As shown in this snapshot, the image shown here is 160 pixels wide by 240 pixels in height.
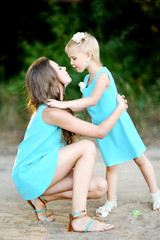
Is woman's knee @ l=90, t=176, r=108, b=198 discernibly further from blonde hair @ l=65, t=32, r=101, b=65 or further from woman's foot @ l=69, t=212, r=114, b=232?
blonde hair @ l=65, t=32, r=101, b=65

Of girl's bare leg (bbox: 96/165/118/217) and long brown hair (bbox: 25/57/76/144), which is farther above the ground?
long brown hair (bbox: 25/57/76/144)

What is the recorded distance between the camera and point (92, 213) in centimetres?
291

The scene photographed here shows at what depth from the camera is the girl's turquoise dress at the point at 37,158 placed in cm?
256

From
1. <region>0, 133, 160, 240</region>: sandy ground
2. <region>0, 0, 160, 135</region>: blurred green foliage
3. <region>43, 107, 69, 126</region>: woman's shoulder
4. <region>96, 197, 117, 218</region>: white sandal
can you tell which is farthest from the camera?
<region>0, 0, 160, 135</region>: blurred green foliage

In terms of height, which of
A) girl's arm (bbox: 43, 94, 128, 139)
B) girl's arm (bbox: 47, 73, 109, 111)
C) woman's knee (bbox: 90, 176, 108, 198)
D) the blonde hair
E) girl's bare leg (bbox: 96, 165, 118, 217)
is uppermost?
the blonde hair

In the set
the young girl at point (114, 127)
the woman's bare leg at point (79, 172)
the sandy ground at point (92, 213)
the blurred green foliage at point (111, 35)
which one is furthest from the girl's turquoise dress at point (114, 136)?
the blurred green foliage at point (111, 35)

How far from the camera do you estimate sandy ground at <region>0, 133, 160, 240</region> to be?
2416 mm

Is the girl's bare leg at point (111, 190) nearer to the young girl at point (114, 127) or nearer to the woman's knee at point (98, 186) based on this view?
the young girl at point (114, 127)

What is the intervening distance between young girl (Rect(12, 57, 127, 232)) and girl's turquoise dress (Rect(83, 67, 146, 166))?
18cm

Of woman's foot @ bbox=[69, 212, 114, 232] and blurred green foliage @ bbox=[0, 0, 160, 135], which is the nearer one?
woman's foot @ bbox=[69, 212, 114, 232]

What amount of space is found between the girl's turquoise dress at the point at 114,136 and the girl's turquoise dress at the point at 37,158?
1.38ft

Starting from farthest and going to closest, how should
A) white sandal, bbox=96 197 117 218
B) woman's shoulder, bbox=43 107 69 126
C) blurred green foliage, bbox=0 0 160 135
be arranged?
blurred green foliage, bbox=0 0 160 135 < white sandal, bbox=96 197 117 218 < woman's shoulder, bbox=43 107 69 126

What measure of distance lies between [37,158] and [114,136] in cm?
66

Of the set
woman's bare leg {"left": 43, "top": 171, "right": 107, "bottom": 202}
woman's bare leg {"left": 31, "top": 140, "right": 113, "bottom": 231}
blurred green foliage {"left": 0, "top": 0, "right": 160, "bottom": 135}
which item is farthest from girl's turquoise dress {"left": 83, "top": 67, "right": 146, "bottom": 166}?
blurred green foliage {"left": 0, "top": 0, "right": 160, "bottom": 135}
